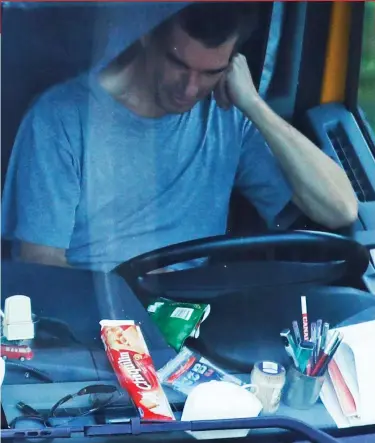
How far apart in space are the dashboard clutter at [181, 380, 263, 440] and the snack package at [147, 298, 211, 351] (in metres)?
0.16

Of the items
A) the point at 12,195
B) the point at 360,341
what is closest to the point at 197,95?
the point at 12,195

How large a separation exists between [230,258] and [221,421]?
0.42 m

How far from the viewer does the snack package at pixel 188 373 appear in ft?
7.03

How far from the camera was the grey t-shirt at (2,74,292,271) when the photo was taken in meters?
1.99

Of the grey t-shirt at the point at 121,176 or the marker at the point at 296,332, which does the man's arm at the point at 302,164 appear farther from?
the marker at the point at 296,332

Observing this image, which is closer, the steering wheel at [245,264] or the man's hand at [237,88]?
the man's hand at [237,88]

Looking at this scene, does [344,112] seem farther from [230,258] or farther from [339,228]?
[230,258]

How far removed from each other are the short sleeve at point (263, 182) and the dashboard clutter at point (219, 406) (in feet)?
1.41

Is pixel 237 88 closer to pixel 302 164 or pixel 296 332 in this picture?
pixel 302 164

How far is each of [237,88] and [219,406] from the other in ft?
2.51

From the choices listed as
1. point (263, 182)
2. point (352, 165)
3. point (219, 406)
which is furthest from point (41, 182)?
point (352, 165)

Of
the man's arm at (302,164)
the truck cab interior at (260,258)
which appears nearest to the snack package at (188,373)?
the truck cab interior at (260,258)

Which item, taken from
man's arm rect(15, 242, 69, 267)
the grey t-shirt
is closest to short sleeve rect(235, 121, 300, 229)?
the grey t-shirt

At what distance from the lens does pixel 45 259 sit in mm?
2080
